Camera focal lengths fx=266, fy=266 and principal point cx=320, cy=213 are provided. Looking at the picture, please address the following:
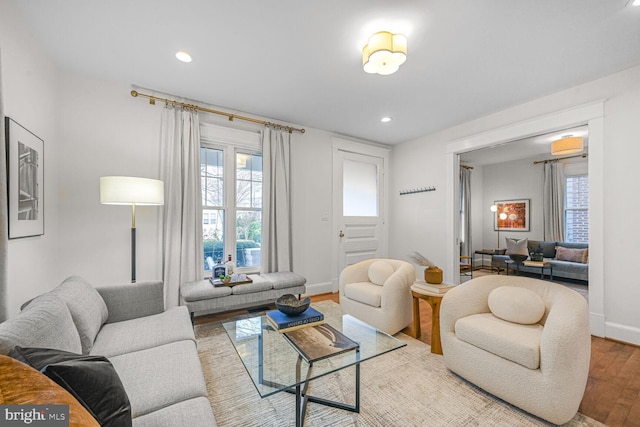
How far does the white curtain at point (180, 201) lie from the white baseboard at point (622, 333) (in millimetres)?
4362

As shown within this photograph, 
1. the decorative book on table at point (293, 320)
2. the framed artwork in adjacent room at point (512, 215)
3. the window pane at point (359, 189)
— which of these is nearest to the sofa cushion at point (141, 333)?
the decorative book on table at point (293, 320)

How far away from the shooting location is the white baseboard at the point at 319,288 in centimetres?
412

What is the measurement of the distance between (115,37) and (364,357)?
9.83 ft

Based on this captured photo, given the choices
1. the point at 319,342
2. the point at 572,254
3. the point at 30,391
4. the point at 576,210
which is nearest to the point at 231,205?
the point at 319,342

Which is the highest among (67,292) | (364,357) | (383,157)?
(383,157)

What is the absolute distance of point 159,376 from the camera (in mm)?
1322

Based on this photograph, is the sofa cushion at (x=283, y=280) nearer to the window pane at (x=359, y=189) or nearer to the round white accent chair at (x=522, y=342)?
the window pane at (x=359, y=189)

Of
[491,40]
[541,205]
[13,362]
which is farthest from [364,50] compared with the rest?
[541,205]

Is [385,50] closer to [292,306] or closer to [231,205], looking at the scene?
[292,306]

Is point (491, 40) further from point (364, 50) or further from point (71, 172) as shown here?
point (71, 172)

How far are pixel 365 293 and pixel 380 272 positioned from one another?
0.31m

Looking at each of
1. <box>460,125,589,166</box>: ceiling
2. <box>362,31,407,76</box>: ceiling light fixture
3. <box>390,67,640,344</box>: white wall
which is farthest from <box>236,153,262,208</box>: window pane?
<box>390,67,640,344</box>: white wall

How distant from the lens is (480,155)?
5.63 meters

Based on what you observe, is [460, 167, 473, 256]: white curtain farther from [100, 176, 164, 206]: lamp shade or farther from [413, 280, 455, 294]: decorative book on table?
[100, 176, 164, 206]: lamp shade
